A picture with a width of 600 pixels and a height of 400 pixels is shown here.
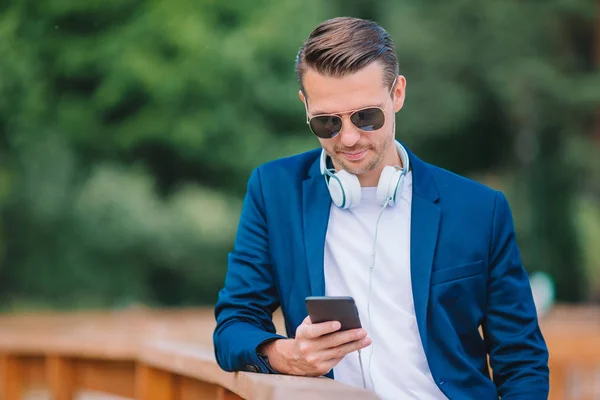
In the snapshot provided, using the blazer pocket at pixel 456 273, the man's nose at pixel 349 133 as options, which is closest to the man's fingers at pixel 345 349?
the blazer pocket at pixel 456 273

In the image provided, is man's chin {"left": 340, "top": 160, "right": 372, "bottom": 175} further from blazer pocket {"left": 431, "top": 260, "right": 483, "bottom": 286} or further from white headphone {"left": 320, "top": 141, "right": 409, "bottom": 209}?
blazer pocket {"left": 431, "top": 260, "right": 483, "bottom": 286}

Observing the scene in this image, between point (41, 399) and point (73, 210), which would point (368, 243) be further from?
point (73, 210)

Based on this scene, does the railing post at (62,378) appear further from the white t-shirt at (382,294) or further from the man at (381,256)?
the white t-shirt at (382,294)

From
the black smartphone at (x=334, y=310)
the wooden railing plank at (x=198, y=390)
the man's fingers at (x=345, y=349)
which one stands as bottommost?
the wooden railing plank at (x=198, y=390)

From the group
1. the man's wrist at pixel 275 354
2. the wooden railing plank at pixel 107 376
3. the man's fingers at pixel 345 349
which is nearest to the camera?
the man's fingers at pixel 345 349

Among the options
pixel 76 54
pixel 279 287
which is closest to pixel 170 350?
pixel 279 287

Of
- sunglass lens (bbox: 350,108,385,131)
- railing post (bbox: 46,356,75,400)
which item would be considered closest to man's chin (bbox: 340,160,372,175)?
sunglass lens (bbox: 350,108,385,131)

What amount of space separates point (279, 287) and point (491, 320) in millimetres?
605

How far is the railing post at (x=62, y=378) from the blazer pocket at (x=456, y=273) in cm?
234

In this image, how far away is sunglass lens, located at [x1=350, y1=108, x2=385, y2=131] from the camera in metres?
2.78

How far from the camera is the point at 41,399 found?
7.18m

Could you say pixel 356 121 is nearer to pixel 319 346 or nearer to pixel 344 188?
pixel 344 188

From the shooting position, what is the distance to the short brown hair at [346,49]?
2764 mm

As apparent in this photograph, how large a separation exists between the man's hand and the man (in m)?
0.23
